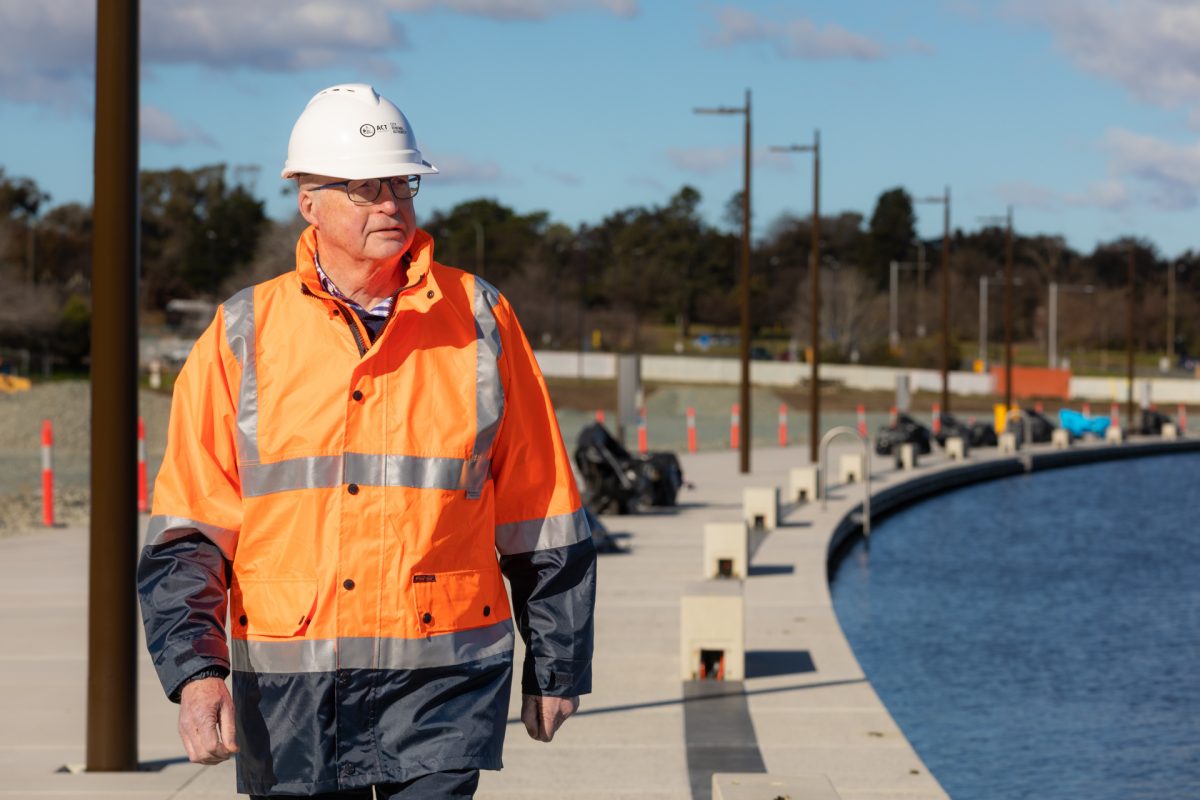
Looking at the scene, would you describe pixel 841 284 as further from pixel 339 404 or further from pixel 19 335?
pixel 339 404

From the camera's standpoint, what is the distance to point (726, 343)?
135m

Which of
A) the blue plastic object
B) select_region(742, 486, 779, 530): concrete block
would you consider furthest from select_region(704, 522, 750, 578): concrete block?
the blue plastic object

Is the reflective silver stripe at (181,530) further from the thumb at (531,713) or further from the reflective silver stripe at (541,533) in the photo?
the thumb at (531,713)

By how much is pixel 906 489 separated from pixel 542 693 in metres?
29.6

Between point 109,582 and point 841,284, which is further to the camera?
point 841,284

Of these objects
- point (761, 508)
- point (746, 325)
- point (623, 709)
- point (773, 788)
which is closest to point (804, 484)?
point (761, 508)

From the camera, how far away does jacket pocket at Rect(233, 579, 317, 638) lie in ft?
13.5

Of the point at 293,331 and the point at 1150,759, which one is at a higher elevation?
the point at 293,331

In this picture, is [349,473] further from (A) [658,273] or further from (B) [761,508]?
(A) [658,273]

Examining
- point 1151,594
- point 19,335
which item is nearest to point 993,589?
point 1151,594

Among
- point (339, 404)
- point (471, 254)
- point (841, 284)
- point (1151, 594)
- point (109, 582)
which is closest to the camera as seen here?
point (339, 404)

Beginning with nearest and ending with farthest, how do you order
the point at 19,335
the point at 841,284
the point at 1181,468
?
the point at 1181,468, the point at 19,335, the point at 841,284

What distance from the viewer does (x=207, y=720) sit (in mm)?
3984

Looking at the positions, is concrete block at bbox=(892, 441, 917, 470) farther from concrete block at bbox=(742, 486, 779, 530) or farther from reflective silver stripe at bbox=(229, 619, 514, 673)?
reflective silver stripe at bbox=(229, 619, 514, 673)
